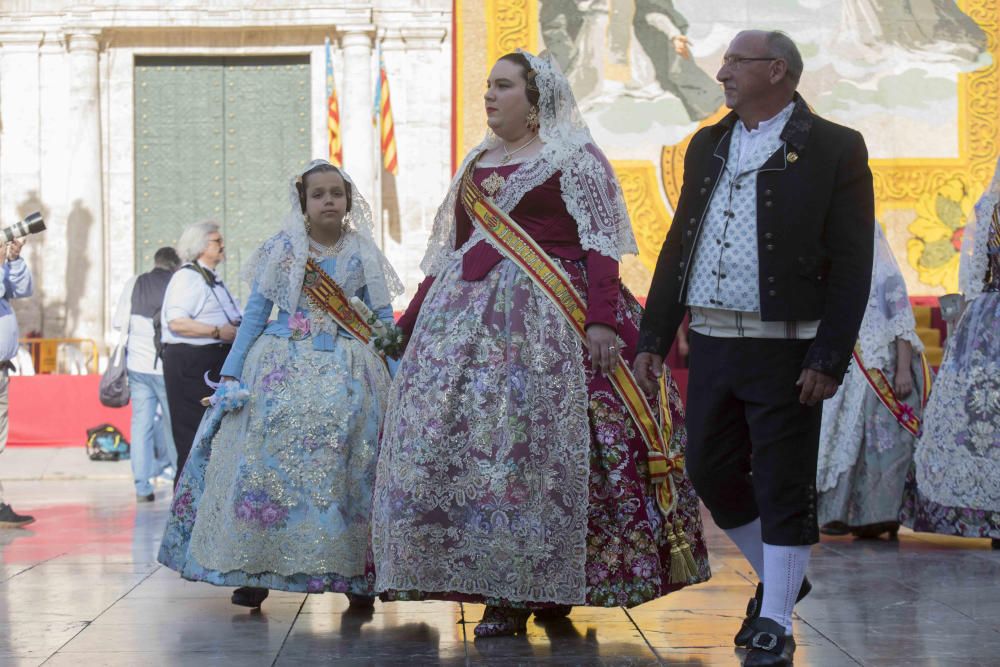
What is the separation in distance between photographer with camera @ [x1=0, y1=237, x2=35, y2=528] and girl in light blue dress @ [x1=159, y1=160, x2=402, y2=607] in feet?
8.76

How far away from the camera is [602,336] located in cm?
415

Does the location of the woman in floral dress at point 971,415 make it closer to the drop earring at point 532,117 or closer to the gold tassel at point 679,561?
the gold tassel at point 679,561

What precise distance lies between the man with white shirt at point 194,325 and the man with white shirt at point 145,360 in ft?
3.73

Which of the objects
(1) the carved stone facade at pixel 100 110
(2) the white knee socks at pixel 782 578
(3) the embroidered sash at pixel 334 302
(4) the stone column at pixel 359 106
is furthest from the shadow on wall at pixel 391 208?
(2) the white knee socks at pixel 782 578

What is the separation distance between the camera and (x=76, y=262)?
14.8m

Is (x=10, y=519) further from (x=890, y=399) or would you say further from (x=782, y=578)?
(x=782, y=578)

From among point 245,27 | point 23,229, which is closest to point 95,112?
point 245,27

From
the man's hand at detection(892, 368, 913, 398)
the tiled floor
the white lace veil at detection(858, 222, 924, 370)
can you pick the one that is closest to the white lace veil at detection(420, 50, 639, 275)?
the tiled floor

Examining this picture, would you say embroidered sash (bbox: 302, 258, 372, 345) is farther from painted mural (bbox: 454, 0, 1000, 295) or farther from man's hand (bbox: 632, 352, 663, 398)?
painted mural (bbox: 454, 0, 1000, 295)

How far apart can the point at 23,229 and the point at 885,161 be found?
30.7 ft

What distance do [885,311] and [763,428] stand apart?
3.11m

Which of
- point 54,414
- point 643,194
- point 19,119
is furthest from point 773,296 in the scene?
point 19,119

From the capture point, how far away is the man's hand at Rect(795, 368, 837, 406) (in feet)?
11.7

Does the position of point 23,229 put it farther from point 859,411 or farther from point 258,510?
point 859,411
